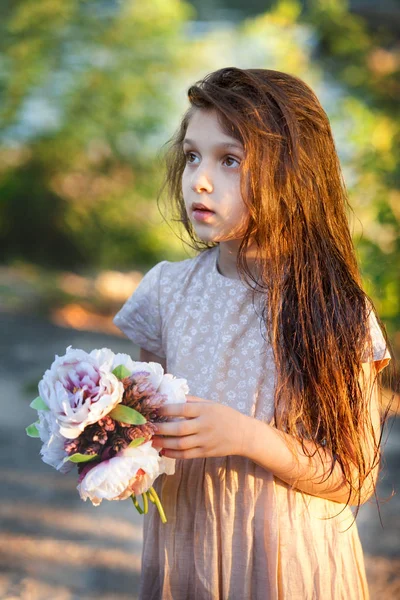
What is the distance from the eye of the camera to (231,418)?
1.54 m

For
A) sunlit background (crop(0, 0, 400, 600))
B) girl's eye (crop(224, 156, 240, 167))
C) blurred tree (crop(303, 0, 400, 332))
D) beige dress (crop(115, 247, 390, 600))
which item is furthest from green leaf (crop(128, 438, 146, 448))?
sunlit background (crop(0, 0, 400, 600))

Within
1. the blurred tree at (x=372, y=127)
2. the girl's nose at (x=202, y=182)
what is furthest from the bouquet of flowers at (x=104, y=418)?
the blurred tree at (x=372, y=127)

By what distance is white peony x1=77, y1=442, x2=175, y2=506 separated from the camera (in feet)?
4.58

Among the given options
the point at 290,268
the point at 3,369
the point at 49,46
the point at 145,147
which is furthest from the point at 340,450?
the point at 49,46

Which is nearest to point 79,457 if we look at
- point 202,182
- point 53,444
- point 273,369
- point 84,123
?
point 53,444

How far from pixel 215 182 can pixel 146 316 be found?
458mm

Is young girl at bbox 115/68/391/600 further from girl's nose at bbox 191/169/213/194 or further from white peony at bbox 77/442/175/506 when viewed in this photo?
white peony at bbox 77/442/175/506

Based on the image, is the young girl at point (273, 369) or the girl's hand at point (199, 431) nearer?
the girl's hand at point (199, 431)

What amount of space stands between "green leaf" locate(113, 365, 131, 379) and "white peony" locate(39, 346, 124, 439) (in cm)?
1

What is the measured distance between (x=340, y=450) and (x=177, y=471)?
1.19 feet

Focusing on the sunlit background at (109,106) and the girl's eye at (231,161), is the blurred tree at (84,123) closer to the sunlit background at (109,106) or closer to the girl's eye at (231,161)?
the sunlit background at (109,106)

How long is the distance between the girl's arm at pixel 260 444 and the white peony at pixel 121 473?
0.06 m

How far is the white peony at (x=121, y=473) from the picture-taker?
1396mm

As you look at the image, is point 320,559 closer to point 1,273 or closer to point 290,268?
point 290,268
